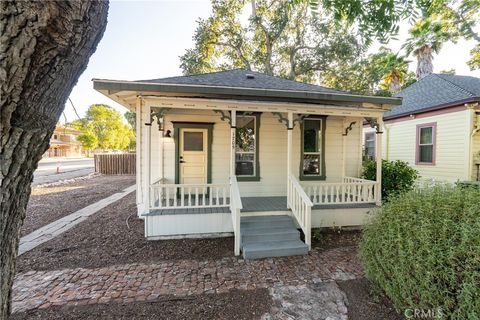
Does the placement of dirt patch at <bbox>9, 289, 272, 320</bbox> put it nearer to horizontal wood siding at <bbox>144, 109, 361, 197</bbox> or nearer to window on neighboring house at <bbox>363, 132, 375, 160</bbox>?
horizontal wood siding at <bbox>144, 109, 361, 197</bbox>

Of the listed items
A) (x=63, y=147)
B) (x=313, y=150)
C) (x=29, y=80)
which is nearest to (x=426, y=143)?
(x=313, y=150)

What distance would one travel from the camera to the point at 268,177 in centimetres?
659

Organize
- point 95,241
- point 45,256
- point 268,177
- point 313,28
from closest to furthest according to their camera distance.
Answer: point 45,256 < point 95,241 < point 268,177 < point 313,28

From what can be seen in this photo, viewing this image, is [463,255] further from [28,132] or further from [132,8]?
[132,8]

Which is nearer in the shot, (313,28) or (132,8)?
(132,8)

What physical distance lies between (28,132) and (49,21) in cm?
54

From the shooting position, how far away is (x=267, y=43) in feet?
56.9

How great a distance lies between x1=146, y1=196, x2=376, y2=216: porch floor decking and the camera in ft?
16.2

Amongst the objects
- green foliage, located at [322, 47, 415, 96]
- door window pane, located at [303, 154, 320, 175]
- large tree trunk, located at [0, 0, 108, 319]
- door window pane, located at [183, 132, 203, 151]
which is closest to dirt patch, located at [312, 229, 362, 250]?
door window pane, located at [303, 154, 320, 175]

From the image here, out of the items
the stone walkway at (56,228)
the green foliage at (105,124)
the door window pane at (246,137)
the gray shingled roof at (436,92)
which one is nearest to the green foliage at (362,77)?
the gray shingled roof at (436,92)

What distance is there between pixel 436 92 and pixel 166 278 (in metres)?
12.8

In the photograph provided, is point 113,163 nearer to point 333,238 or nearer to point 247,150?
point 247,150

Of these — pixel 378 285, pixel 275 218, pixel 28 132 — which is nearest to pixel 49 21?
pixel 28 132

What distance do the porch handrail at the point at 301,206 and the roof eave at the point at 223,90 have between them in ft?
6.75
